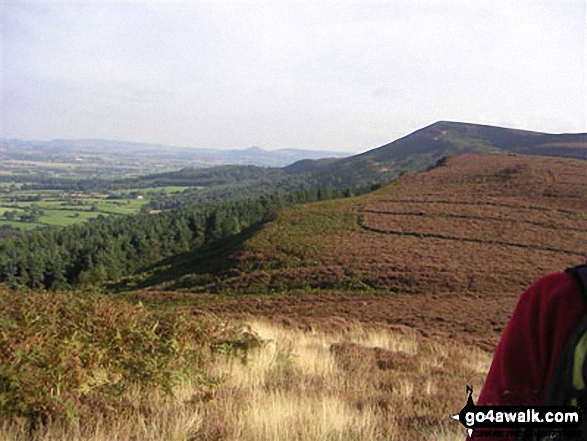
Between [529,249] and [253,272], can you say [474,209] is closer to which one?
[529,249]

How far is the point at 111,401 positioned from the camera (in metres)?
4.03

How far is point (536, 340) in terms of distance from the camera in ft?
4.69

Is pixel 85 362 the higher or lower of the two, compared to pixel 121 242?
higher

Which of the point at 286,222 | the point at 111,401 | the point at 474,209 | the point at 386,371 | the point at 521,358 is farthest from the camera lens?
the point at 286,222

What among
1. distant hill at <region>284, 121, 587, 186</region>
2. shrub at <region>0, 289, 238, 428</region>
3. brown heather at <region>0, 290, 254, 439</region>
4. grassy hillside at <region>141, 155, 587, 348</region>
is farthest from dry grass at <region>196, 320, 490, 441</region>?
distant hill at <region>284, 121, 587, 186</region>

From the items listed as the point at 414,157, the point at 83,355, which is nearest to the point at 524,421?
the point at 83,355

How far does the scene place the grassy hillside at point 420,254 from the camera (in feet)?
68.9

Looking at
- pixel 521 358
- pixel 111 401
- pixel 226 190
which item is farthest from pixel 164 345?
pixel 226 190

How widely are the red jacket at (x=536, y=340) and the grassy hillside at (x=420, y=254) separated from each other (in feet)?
43.5

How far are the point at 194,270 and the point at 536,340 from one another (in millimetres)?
37653

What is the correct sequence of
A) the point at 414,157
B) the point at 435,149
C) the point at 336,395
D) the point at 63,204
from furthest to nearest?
1. the point at 435,149
2. the point at 414,157
3. the point at 63,204
4. the point at 336,395

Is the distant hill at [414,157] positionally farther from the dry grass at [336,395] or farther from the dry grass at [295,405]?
the dry grass at [295,405]

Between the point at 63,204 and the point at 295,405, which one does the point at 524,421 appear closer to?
the point at 295,405

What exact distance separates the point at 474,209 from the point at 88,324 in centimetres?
3806
